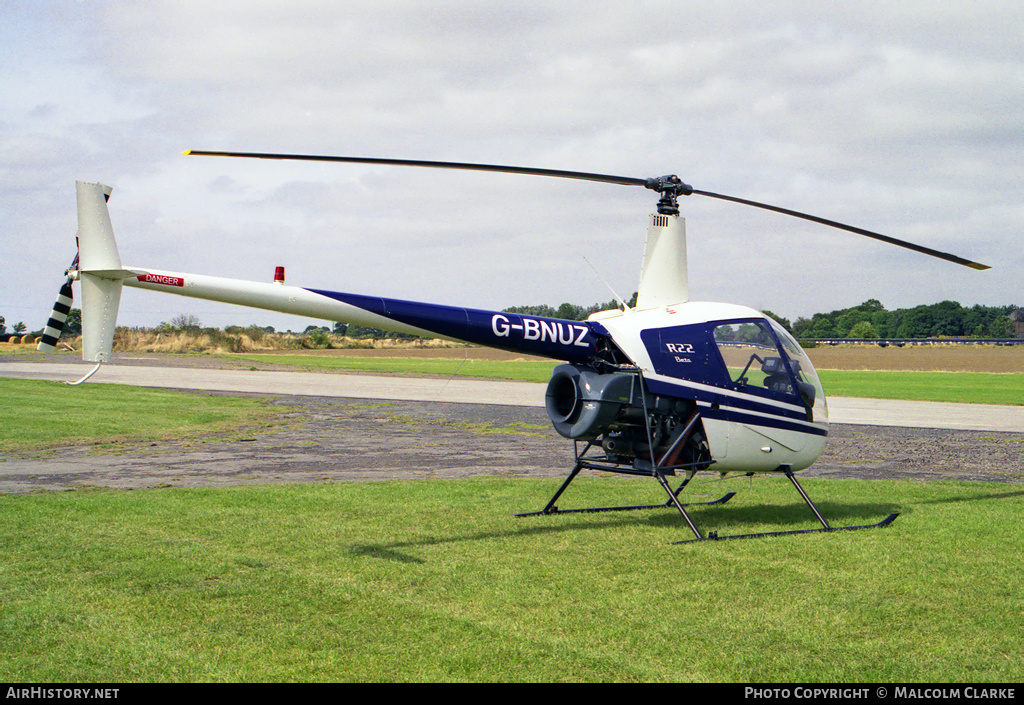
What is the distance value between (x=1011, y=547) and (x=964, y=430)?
50.5ft

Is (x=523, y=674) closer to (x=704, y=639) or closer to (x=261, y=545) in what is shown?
(x=704, y=639)

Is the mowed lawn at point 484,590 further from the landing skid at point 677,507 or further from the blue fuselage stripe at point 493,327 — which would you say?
the blue fuselage stripe at point 493,327

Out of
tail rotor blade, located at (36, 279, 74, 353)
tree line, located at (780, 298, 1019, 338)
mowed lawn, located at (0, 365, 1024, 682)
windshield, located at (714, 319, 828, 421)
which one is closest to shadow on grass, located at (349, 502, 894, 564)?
mowed lawn, located at (0, 365, 1024, 682)

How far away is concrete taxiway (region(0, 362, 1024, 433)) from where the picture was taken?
25403 mm

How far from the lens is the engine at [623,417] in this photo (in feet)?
29.9

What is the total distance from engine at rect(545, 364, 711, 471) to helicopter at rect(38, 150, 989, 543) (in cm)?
1

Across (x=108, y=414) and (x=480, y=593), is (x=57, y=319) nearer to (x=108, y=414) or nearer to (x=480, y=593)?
(x=480, y=593)

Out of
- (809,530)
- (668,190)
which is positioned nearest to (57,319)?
(668,190)

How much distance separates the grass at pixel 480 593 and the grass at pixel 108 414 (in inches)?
310

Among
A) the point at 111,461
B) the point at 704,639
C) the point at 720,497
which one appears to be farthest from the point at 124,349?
the point at 704,639

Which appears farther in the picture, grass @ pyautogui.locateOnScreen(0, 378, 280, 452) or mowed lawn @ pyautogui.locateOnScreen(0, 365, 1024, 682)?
grass @ pyautogui.locateOnScreen(0, 378, 280, 452)

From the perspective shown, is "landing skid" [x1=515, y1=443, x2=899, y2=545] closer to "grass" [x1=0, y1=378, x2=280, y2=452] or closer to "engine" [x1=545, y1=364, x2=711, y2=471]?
"engine" [x1=545, y1=364, x2=711, y2=471]

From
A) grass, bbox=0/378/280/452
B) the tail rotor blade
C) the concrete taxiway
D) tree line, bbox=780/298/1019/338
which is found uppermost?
tree line, bbox=780/298/1019/338

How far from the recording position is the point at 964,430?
22234 millimetres
